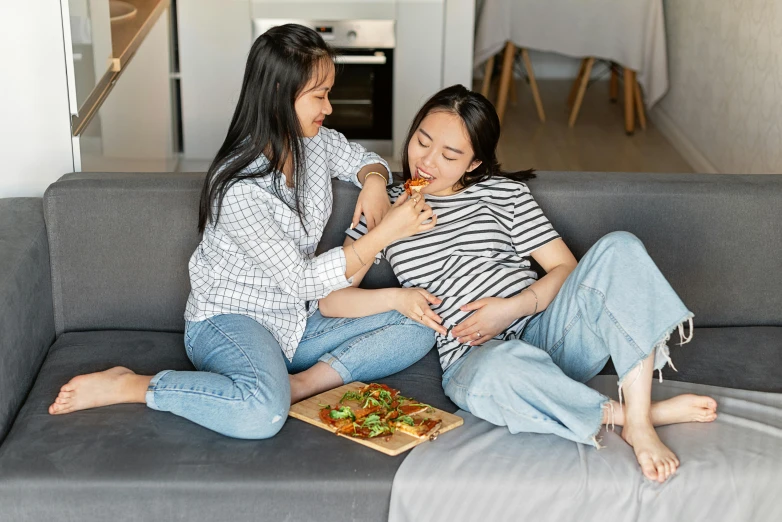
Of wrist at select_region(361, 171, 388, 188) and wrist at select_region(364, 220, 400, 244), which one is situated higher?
wrist at select_region(361, 171, 388, 188)

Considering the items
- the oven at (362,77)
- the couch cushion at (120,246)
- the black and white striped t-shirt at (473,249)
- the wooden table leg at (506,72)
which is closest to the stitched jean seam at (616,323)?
the black and white striped t-shirt at (473,249)

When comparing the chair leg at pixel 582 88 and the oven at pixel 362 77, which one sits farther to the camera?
the chair leg at pixel 582 88

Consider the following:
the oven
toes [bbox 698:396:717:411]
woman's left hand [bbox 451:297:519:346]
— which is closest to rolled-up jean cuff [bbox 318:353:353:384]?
woman's left hand [bbox 451:297:519:346]

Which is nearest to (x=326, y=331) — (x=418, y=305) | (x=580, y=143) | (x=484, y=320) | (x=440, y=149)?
(x=418, y=305)

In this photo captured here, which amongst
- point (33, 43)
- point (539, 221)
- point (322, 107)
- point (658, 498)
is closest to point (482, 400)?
point (658, 498)

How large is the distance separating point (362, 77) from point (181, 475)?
8.21 ft

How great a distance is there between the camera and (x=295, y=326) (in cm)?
202

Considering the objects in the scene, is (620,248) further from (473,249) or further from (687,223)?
(687,223)

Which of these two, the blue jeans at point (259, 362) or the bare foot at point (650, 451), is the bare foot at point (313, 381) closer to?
the blue jeans at point (259, 362)

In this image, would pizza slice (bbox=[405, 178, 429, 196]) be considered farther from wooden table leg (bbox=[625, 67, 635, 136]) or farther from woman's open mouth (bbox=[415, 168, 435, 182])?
wooden table leg (bbox=[625, 67, 635, 136])

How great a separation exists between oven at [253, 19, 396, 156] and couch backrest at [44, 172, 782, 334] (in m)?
1.65

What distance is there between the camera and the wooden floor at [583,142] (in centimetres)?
449

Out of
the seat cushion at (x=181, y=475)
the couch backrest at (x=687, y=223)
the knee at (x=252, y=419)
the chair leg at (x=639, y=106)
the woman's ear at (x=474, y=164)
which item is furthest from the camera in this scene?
the chair leg at (x=639, y=106)

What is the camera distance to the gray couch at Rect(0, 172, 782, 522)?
1638mm
